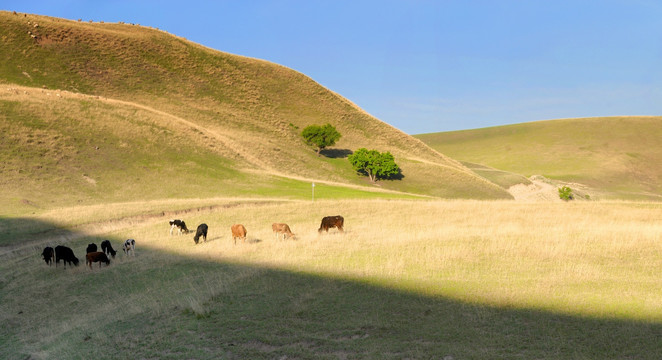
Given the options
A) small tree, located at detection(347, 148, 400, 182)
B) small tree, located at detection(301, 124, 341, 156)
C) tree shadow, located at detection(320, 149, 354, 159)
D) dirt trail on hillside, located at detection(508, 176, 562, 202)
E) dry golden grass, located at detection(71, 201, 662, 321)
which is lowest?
dirt trail on hillside, located at detection(508, 176, 562, 202)

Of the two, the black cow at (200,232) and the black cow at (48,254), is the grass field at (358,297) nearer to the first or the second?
the black cow at (200,232)

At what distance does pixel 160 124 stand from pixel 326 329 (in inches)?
2931

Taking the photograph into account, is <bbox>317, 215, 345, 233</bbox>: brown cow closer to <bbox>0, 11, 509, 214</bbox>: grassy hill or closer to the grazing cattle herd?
the grazing cattle herd

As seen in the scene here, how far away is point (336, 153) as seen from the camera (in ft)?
342

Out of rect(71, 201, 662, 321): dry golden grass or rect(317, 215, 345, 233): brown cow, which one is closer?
rect(71, 201, 662, 321): dry golden grass

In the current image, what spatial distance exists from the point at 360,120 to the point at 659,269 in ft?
368

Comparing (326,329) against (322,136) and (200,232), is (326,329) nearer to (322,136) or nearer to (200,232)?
(200,232)

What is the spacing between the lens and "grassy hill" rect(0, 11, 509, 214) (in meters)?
57.2

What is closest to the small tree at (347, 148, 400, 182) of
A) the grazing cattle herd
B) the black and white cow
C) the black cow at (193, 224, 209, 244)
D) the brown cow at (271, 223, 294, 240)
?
the grazing cattle herd

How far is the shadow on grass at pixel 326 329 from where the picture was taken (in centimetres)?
1066

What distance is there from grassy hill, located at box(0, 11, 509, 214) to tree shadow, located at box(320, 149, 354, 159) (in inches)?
9.8

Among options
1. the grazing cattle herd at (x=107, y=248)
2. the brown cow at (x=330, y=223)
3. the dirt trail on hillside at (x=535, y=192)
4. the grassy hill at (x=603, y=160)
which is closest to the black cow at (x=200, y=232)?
the grazing cattle herd at (x=107, y=248)

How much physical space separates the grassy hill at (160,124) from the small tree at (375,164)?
244cm

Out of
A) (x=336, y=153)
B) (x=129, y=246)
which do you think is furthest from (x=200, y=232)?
(x=336, y=153)
